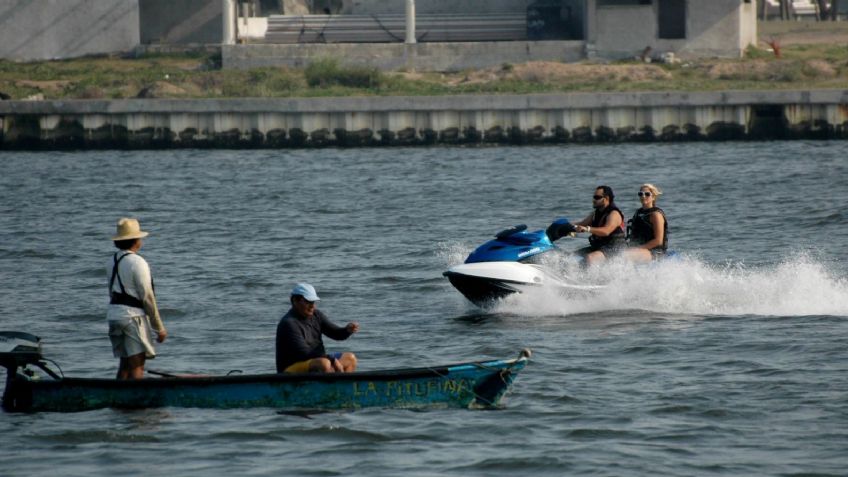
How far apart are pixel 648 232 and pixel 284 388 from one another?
7.19 m

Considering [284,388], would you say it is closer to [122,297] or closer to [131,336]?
[131,336]

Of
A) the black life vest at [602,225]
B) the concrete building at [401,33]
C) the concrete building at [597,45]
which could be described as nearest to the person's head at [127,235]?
the black life vest at [602,225]

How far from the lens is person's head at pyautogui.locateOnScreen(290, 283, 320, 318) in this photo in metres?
14.6

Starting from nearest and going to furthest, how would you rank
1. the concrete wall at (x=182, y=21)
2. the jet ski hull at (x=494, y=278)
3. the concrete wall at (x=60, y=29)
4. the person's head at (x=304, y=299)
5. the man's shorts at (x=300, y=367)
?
the person's head at (x=304, y=299)
the man's shorts at (x=300, y=367)
the jet ski hull at (x=494, y=278)
the concrete wall at (x=60, y=29)
the concrete wall at (x=182, y=21)

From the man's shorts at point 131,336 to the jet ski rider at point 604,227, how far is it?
6843mm

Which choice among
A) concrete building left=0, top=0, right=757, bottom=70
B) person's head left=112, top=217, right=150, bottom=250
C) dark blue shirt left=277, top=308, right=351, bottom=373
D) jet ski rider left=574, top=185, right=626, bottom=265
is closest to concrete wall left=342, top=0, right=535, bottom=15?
concrete building left=0, top=0, right=757, bottom=70

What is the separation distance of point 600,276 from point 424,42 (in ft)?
146

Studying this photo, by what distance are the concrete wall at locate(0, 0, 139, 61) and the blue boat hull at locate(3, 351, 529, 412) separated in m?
53.1

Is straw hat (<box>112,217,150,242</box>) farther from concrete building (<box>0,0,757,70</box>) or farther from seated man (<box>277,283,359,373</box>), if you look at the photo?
concrete building (<box>0,0,757,70</box>)

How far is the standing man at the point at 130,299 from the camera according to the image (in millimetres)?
14648

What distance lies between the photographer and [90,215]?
3750 cm

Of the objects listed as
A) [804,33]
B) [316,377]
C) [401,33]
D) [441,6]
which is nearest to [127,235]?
[316,377]

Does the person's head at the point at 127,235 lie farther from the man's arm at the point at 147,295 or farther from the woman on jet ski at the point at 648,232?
the woman on jet ski at the point at 648,232

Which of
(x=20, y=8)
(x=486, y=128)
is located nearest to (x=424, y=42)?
(x=486, y=128)
